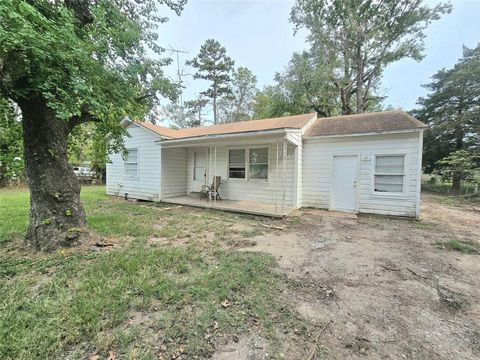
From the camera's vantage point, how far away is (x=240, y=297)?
8.91 feet

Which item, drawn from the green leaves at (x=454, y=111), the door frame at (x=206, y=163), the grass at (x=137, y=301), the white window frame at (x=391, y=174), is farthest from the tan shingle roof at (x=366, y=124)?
the green leaves at (x=454, y=111)

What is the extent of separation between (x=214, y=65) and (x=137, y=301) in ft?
82.5

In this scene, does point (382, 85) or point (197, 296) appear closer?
point (197, 296)

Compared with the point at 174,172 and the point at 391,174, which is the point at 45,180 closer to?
the point at 174,172

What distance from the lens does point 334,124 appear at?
888 cm

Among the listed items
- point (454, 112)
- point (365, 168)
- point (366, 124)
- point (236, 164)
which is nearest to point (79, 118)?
point (236, 164)

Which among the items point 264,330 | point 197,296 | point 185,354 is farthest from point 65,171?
point 264,330

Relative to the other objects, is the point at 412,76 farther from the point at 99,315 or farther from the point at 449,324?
the point at 99,315

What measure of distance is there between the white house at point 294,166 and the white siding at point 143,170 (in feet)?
0.15

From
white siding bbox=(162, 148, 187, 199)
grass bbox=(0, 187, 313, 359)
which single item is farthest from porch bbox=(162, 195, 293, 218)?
grass bbox=(0, 187, 313, 359)

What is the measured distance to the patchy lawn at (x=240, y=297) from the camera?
1966mm

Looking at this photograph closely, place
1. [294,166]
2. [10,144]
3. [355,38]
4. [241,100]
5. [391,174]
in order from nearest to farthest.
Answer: [10,144] < [391,174] < [294,166] < [355,38] < [241,100]

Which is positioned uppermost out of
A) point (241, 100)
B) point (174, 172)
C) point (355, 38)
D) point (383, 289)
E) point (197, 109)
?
point (355, 38)

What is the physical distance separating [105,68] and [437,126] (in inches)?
891
